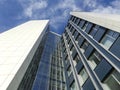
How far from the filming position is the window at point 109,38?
1943cm

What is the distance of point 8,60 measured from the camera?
19.1 metres

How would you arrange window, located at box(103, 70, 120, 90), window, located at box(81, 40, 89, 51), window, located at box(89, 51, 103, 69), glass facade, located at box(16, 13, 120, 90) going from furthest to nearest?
window, located at box(81, 40, 89, 51)
window, located at box(89, 51, 103, 69)
glass facade, located at box(16, 13, 120, 90)
window, located at box(103, 70, 120, 90)

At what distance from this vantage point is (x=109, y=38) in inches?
822

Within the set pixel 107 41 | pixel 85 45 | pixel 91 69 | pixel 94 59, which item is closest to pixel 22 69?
pixel 91 69

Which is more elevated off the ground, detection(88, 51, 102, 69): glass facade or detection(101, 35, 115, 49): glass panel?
detection(101, 35, 115, 49): glass panel

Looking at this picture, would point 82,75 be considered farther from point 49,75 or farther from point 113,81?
point 49,75

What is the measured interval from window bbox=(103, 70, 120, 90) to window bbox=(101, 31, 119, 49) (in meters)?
4.36

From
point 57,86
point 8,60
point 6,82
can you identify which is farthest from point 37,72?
point 6,82

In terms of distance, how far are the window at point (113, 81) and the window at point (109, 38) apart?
4.36m

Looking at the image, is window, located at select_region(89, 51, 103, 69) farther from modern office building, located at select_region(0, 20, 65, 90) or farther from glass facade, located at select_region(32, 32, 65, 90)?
glass facade, located at select_region(32, 32, 65, 90)

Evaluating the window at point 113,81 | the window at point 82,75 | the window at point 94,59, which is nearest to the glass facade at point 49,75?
the window at point 82,75

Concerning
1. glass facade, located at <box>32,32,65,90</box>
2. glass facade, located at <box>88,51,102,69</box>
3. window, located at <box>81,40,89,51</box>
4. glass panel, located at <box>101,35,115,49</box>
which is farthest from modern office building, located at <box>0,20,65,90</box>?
glass panel, located at <box>101,35,115,49</box>

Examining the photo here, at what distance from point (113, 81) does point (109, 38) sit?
6.23 m

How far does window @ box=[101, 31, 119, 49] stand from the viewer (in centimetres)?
1943
